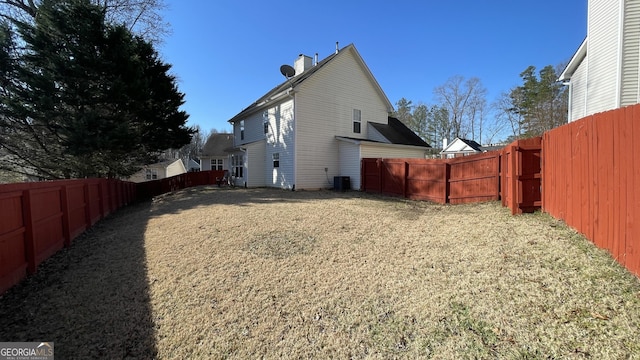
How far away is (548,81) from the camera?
3034cm

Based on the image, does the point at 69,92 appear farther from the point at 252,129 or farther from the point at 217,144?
the point at 217,144

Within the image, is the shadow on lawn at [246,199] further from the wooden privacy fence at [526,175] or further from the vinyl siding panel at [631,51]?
the vinyl siding panel at [631,51]

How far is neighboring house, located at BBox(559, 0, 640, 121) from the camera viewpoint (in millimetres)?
7770

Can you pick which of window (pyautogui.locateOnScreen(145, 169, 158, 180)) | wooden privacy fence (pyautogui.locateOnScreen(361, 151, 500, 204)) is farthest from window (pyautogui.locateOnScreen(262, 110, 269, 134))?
window (pyautogui.locateOnScreen(145, 169, 158, 180))

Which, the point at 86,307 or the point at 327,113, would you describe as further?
the point at 327,113

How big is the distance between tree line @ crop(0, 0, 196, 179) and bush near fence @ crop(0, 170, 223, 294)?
18.4 feet

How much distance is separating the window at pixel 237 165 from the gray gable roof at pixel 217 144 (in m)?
14.8

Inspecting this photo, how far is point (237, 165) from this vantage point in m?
19.2

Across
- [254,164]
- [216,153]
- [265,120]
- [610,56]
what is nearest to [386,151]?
[265,120]

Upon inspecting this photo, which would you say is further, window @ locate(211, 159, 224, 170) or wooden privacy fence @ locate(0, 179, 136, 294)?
window @ locate(211, 159, 224, 170)

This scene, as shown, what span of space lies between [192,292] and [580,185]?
19.7 feet

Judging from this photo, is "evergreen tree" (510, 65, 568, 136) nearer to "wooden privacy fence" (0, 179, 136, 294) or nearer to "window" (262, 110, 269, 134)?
"window" (262, 110, 269, 134)

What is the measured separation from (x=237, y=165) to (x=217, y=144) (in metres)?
18.4

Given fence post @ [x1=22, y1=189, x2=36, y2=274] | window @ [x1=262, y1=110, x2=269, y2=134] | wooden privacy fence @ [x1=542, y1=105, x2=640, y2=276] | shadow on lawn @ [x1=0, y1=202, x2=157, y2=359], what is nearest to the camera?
wooden privacy fence @ [x1=542, y1=105, x2=640, y2=276]
